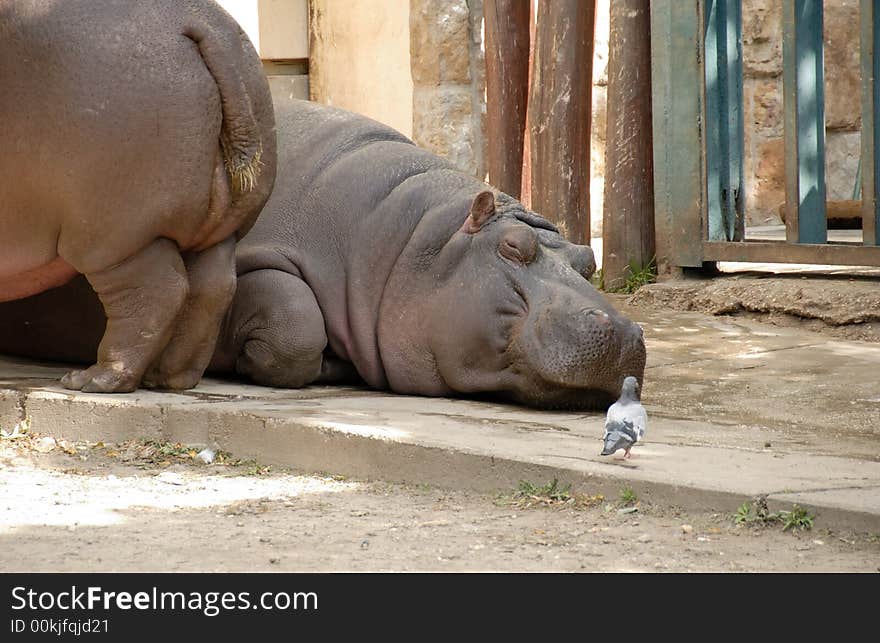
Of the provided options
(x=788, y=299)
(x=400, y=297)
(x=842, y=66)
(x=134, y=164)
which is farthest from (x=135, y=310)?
(x=842, y=66)

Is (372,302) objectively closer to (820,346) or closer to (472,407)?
(472,407)

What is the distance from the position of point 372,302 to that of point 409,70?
4.70 m

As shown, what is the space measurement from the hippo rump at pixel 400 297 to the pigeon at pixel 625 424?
0.97 meters

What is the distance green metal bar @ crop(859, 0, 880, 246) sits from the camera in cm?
702

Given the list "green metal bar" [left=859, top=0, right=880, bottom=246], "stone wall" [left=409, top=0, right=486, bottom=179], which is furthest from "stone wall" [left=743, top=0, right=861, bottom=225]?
"green metal bar" [left=859, top=0, right=880, bottom=246]

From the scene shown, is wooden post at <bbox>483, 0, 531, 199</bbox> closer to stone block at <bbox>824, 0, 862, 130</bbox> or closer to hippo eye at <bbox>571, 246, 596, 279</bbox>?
hippo eye at <bbox>571, 246, 596, 279</bbox>

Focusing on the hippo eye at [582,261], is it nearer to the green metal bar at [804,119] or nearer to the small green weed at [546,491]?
the small green weed at [546,491]

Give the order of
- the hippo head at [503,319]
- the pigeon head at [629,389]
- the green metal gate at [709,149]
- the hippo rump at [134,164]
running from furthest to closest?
the green metal gate at [709,149]
the hippo head at [503,319]
the hippo rump at [134,164]
the pigeon head at [629,389]

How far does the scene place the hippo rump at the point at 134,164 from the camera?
470 cm

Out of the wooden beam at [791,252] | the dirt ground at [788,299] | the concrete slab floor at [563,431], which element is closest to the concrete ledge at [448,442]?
the concrete slab floor at [563,431]

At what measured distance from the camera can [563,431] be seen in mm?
4613

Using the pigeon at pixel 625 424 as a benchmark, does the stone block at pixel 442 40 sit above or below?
above

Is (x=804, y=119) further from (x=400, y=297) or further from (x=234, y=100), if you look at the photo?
(x=234, y=100)
